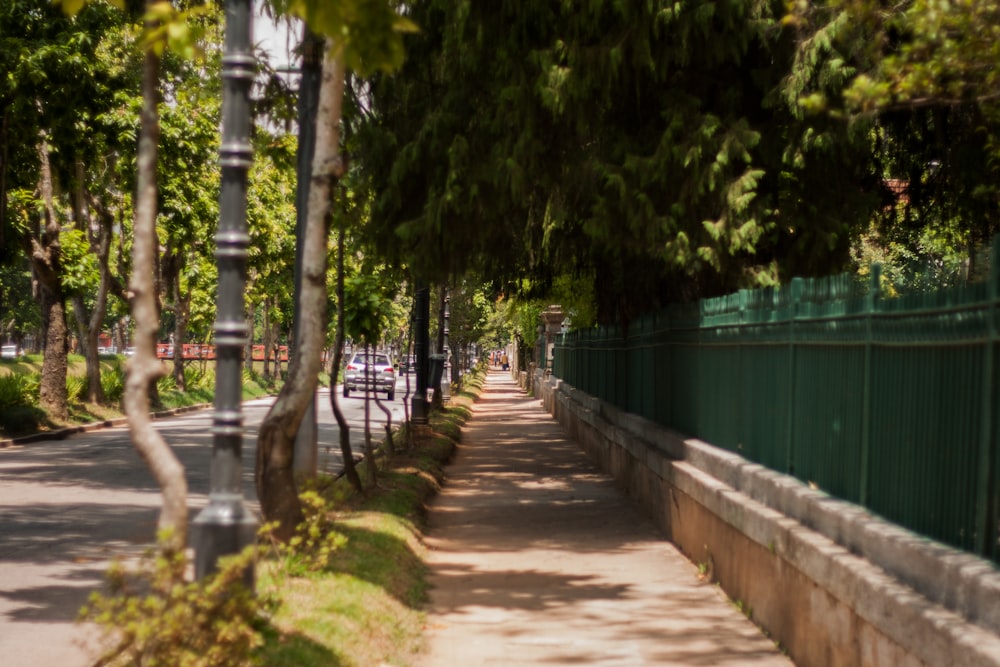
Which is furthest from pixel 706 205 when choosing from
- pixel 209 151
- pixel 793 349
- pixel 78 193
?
pixel 78 193

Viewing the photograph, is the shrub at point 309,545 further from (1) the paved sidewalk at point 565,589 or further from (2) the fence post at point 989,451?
(2) the fence post at point 989,451

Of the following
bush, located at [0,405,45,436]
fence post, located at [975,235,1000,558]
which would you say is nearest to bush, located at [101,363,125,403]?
bush, located at [0,405,45,436]

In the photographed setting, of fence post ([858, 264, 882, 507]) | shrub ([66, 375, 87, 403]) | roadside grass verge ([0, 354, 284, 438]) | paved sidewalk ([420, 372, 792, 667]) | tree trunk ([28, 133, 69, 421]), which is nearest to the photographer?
fence post ([858, 264, 882, 507])

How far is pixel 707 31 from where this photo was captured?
1459cm

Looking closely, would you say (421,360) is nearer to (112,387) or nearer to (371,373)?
(112,387)

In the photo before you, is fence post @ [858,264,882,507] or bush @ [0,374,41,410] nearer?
fence post @ [858,264,882,507]

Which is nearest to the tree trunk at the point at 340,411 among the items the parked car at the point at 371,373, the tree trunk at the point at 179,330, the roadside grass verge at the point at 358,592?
the roadside grass verge at the point at 358,592

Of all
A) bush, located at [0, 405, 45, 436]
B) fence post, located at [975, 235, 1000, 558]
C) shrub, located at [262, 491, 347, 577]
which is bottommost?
bush, located at [0, 405, 45, 436]

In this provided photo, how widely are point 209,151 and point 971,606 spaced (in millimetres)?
26573

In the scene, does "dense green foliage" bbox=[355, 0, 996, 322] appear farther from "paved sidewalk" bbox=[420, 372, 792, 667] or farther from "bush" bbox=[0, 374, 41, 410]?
"bush" bbox=[0, 374, 41, 410]

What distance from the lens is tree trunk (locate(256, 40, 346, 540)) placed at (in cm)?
913

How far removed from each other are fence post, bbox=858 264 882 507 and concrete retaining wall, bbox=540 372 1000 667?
0.20 meters

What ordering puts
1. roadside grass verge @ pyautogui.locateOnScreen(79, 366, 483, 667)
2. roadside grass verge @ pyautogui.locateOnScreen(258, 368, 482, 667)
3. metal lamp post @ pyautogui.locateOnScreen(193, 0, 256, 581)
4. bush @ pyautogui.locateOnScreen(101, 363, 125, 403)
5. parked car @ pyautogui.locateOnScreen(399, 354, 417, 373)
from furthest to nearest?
1. bush @ pyautogui.locateOnScreen(101, 363, 125, 403)
2. parked car @ pyautogui.locateOnScreen(399, 354, 417, 373)
3. roadside grass verge @ pyautogui.locateOnScreen(258, 368, 482, 667)
4. metal lamp post @ pyautogui.locateOnScreen(193, 0, 256, 581)
5. roadside grass verge @ pyautogui.locateOnScreen(79, 366, 483, 667)

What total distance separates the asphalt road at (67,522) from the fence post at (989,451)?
431 centimetres
